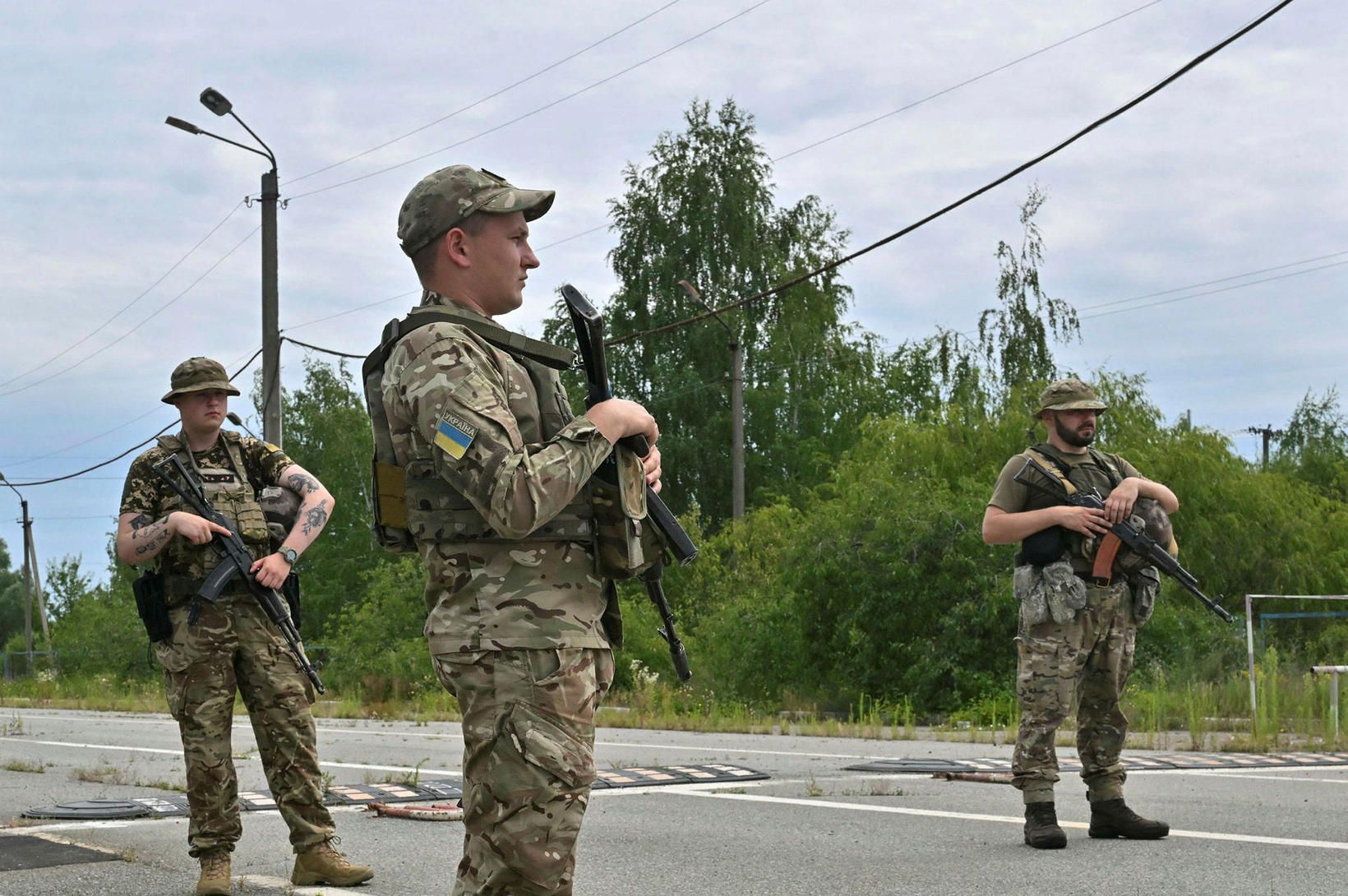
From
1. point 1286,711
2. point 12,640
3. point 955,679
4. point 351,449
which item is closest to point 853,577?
point 955,679

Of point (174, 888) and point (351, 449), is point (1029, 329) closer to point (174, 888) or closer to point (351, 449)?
point (351, 449)

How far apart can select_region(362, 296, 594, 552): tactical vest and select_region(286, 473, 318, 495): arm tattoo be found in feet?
9.63

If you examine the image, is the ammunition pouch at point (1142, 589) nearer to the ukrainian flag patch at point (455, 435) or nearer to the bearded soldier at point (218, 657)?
the bearded soldier at point (218, 657)

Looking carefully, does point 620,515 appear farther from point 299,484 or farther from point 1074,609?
point 1074,609

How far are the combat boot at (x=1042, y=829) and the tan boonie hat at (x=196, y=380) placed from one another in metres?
3.79

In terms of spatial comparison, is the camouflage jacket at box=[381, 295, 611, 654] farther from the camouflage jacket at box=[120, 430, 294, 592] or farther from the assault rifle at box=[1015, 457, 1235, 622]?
the assault rifle at box=[1015, 457, 1235, 622]

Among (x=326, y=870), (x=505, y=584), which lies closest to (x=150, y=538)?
(x=326, y=870)

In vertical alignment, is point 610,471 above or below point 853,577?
below

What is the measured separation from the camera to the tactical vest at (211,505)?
619cm

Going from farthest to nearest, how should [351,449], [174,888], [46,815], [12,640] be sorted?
1. [12,640]
2. [351,449]
3. [46,815]
4. [174,888]

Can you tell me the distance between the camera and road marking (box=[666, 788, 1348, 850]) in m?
6.73

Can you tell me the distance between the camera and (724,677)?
65.0 feet

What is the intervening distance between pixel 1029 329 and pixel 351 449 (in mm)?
24129

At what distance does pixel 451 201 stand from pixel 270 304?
59.2 ft
